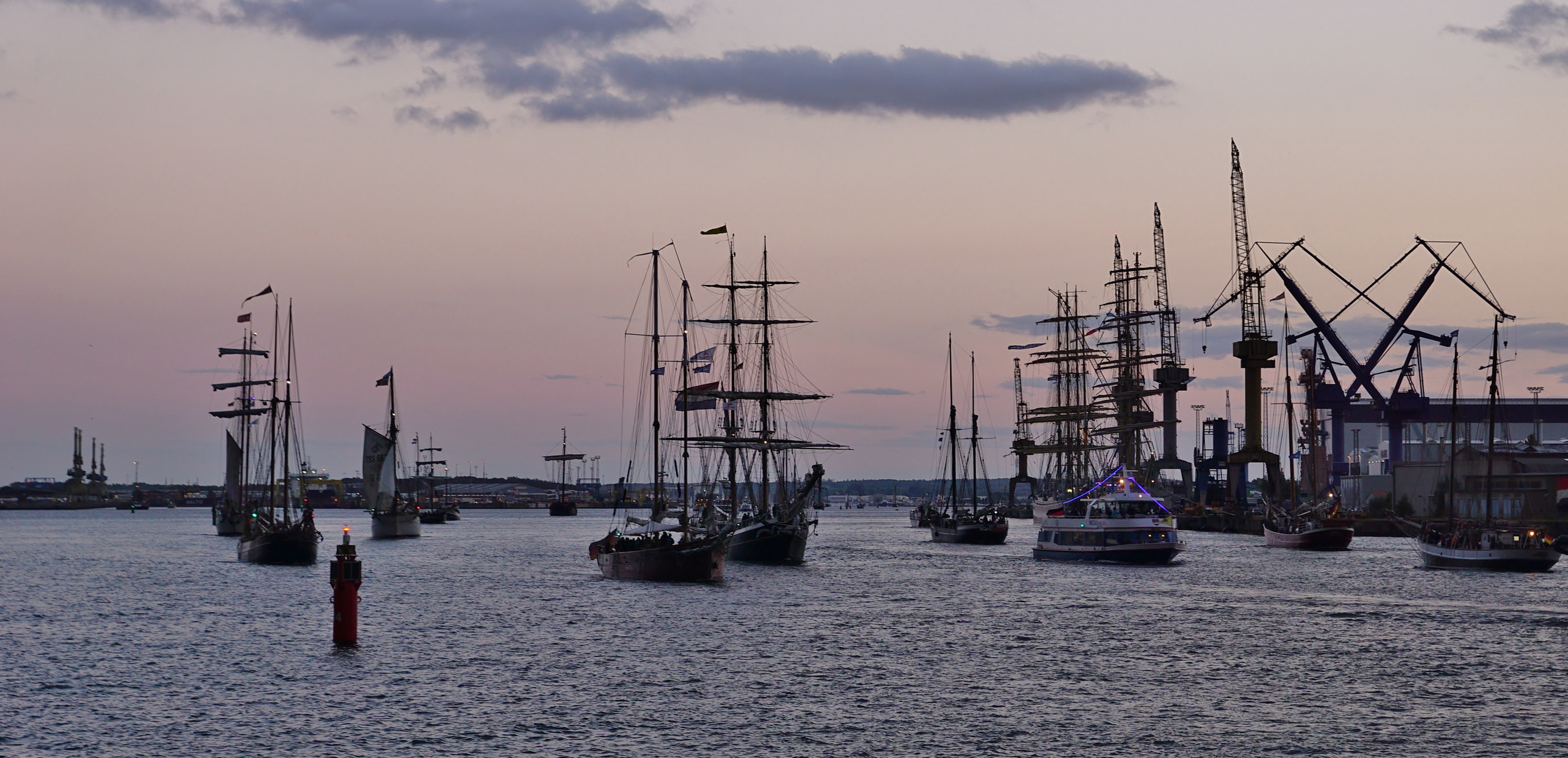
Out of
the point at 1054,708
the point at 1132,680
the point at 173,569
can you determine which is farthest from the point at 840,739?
the point at 173,569

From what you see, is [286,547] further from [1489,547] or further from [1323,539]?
[1323,539]

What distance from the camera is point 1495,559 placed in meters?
93.0

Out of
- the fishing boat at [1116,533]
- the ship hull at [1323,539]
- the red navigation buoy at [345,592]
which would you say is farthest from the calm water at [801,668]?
the ship hull at [1323,539]

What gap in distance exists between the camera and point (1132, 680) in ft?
154

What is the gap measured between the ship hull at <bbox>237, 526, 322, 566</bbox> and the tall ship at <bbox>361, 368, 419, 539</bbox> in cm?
4763

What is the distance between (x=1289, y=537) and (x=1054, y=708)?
100226mm

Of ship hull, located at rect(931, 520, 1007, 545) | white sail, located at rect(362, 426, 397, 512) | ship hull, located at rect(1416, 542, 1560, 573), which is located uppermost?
white sail, located at rect(362, 426, 397, 512)

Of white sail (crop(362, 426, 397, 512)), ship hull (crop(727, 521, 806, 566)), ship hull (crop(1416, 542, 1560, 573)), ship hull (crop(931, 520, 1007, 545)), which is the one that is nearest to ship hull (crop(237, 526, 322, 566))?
ship hull (crop(727, 521, 806, 566))

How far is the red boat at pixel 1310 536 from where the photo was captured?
130125 mm

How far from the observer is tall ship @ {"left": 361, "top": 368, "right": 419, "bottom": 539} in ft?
512

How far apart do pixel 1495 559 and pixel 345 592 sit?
72480 mm

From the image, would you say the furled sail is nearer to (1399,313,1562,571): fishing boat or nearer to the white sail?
the white sail

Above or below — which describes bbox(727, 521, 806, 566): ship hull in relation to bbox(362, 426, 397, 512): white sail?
below

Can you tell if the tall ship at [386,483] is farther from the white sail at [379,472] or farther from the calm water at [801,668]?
the calm water at [801,668]
